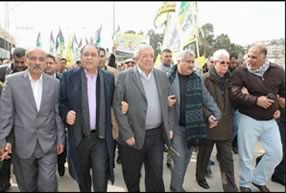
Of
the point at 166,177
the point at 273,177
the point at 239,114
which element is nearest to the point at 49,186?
the point at 166,177

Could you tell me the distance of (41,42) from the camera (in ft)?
84.9

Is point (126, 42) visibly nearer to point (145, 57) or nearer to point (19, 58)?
point (19, 58)

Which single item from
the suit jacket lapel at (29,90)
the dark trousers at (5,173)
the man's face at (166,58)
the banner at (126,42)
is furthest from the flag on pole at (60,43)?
the suit jacket lapel at (29,90)

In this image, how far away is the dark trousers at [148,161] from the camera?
12.6 feet

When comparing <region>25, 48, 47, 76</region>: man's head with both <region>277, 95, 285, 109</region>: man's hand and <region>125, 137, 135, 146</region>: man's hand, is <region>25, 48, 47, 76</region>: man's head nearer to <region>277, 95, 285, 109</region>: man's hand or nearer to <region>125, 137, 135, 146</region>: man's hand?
<region>125, 137, 135, 146</region>: man's hand

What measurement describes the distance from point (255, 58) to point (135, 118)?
171 cm

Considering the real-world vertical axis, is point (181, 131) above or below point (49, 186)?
above

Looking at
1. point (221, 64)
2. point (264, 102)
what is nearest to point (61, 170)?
point (221, 64)

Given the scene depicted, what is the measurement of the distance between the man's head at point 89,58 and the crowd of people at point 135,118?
0.03 feet

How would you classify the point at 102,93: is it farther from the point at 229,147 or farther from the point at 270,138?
the point at 270,138

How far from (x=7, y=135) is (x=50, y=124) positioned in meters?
0.43

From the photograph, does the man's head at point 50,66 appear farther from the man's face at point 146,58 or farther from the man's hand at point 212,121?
the man's hand at point 212,121

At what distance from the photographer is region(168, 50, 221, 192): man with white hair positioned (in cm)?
414

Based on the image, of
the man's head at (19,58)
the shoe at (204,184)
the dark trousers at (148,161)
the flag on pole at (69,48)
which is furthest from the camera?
the flag on pole at (69,48)
